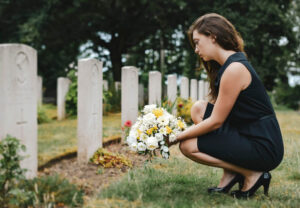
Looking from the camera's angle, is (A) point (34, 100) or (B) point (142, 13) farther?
(B) point (142, 13)

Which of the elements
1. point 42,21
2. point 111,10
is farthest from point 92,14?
point 42,21

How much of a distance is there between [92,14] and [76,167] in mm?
12237

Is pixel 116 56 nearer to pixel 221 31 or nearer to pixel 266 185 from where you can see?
pixel 221 31

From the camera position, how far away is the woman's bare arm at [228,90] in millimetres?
3084

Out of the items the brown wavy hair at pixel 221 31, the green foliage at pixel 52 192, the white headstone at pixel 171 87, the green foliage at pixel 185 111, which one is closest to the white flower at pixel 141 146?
the green foliage at pixel 52 192

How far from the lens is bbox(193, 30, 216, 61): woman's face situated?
3357 millimetres

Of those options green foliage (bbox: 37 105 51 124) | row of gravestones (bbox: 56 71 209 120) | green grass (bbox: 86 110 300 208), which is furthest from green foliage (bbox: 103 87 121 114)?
green grass (bbox: 86 110 300 208)

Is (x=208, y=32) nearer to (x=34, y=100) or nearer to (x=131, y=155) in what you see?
(x=34, y=100)

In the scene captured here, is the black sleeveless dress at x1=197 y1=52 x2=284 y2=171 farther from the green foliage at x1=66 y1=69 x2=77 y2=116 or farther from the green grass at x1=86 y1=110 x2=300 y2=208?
the green foliage at x1=66 y1=69 x2=77 y2=116

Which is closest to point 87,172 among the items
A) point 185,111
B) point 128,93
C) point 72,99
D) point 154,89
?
point 128,93

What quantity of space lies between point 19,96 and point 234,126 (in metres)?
1.90

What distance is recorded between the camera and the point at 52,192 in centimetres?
287

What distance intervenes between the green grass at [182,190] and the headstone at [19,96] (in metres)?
0.81

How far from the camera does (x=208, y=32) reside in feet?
10.9
